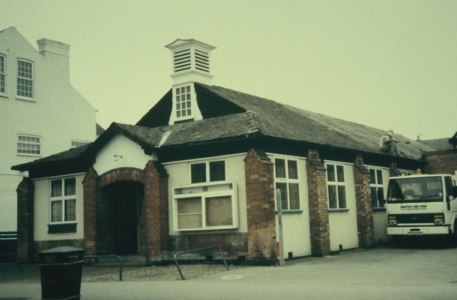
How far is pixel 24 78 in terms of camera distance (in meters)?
33.1

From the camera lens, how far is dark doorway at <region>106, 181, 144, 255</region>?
21703 mm

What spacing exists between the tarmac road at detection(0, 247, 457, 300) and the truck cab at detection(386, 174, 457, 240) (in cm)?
288

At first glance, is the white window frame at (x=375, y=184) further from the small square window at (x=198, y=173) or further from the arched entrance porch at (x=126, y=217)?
the arched entrance porch at (x=126, y=217)

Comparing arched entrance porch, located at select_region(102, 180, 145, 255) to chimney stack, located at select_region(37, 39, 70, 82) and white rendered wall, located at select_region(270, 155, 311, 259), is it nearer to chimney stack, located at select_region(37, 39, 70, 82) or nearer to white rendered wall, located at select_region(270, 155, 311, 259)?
white rendered wall, located at select_region(270, 155, 311, 259)

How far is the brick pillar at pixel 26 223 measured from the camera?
2328 cm

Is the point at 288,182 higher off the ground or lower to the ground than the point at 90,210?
higher

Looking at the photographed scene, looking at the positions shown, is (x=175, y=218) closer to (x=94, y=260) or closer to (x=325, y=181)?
(x=94, y=260)

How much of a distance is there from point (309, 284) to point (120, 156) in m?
10.3

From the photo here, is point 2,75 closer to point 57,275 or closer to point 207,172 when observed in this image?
point 207,172

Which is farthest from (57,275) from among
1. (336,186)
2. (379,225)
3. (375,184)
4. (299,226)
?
(375,184)

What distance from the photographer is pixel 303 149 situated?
66.8 feet

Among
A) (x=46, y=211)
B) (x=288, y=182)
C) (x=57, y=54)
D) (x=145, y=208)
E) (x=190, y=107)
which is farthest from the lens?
(x=57, y=54)

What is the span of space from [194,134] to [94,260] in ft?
20.6

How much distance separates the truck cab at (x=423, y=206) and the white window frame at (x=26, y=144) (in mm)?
20877
